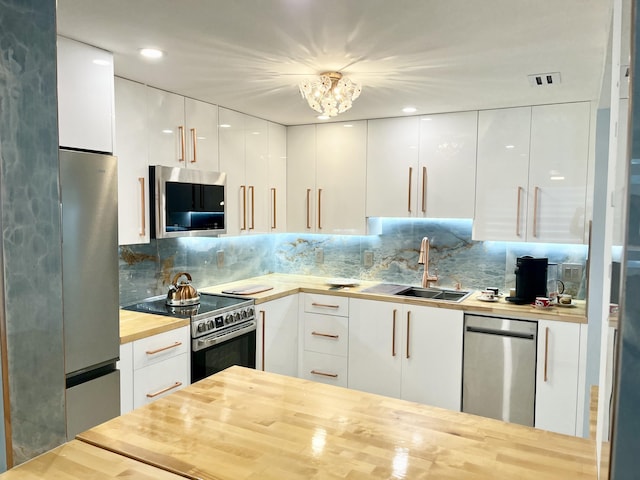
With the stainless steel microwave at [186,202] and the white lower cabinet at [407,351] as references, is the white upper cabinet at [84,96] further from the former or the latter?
the white lower cabinet at [407,351]

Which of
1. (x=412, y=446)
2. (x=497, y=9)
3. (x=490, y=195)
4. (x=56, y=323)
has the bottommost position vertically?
(x=412, y=446)

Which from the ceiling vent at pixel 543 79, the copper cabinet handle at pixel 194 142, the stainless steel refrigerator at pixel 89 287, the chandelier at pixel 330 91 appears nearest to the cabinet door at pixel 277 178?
the copper cabinet handle at pixel 194 142

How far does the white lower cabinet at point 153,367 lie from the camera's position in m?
2.40

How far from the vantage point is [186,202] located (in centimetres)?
310

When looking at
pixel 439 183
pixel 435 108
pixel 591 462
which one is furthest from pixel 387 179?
pixel 591 462

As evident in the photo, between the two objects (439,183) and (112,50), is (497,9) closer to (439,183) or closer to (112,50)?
(112,50)

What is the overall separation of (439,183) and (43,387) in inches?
119

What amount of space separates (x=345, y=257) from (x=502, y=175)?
62.0 inches

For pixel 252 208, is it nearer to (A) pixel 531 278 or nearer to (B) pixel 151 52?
(B) pixel 151 52

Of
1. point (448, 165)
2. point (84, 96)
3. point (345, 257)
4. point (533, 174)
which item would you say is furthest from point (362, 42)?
point (345, 257)

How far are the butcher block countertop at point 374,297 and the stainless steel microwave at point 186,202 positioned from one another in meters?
0.66

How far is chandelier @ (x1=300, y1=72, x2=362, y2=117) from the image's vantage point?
252 cm

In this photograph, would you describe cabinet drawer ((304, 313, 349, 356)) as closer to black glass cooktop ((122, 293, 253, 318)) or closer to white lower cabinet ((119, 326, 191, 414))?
black glass cooktop ((122, 293, 253, 318))

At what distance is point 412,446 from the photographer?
4.13 ft
